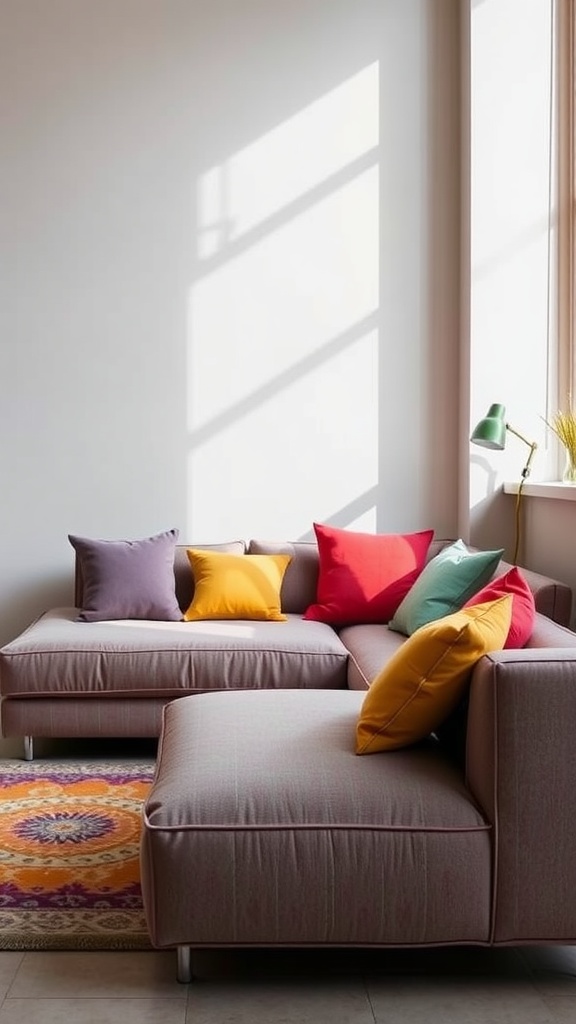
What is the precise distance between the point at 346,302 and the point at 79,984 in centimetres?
345

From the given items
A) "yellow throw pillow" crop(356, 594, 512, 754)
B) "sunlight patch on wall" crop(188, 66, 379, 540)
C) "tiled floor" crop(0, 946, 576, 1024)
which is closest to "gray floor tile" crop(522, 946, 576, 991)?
"tiled floor" crop(0, 946, 576, 1024)

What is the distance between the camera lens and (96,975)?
7.86 ft

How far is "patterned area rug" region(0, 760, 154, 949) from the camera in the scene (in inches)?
103

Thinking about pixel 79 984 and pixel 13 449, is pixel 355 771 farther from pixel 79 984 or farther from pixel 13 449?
pixel 13 449

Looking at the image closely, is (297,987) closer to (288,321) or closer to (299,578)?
(299,578)

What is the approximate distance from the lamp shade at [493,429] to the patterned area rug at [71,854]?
1842 millimetres

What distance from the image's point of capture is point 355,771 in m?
2.41

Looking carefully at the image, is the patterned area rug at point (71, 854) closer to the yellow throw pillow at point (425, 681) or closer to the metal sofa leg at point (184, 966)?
the metal sofa leg at point (184, 966)

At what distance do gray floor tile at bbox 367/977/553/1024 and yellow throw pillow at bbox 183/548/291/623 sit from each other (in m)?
2.25

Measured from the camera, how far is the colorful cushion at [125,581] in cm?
445

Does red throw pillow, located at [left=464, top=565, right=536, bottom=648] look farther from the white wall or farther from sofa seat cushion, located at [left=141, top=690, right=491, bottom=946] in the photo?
the white wall

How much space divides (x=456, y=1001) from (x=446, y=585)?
5.93 ft

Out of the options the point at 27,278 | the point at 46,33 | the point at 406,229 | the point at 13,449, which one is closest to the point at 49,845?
the point at 13,449

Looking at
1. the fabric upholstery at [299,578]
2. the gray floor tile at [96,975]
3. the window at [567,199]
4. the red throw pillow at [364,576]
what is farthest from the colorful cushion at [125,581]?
the gray floor tile at [96,975]
